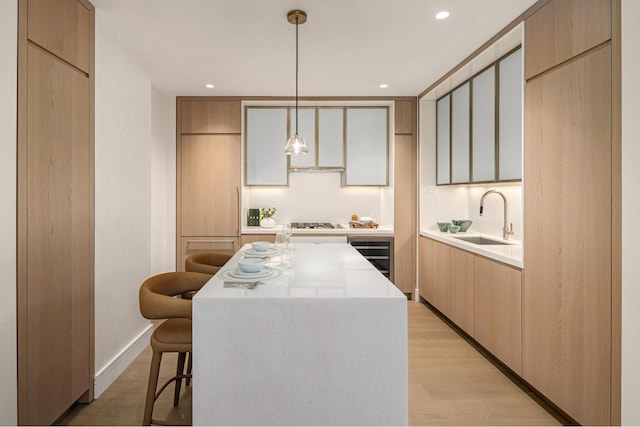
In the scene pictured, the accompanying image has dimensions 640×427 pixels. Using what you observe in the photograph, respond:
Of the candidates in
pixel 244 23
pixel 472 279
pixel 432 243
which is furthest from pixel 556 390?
pixel 244 23

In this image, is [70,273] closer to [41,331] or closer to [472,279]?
[41,331]

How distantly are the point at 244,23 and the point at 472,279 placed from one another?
271cm

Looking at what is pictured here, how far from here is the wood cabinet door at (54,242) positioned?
5.81 feet

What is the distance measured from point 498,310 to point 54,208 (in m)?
2.97

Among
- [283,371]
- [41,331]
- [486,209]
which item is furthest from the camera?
[486,209]

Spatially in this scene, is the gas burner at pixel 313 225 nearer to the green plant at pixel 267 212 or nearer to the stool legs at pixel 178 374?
the green plant at pixel 267 212

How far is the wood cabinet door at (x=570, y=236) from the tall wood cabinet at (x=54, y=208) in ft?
9.17

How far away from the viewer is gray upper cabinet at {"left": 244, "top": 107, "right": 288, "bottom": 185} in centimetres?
455

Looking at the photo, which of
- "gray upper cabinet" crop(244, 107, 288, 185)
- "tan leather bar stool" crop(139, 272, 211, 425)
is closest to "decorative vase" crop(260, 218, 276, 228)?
"gray upper cabinet" crop(244, 107, 288, 185)

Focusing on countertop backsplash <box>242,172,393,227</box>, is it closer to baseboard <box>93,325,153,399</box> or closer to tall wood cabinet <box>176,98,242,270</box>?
tall wood cabinet <box>176,98,242,270</box>

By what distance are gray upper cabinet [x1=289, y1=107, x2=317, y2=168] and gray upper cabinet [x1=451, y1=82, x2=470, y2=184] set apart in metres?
1.65

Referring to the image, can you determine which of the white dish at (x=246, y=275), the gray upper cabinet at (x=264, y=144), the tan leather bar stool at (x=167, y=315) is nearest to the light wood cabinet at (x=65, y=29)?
the tan leather bar stool at (x=167, y=315)

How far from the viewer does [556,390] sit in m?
2.14

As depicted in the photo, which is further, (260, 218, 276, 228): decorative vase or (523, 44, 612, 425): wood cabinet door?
(260, 218, 276, 228): decorative vase
